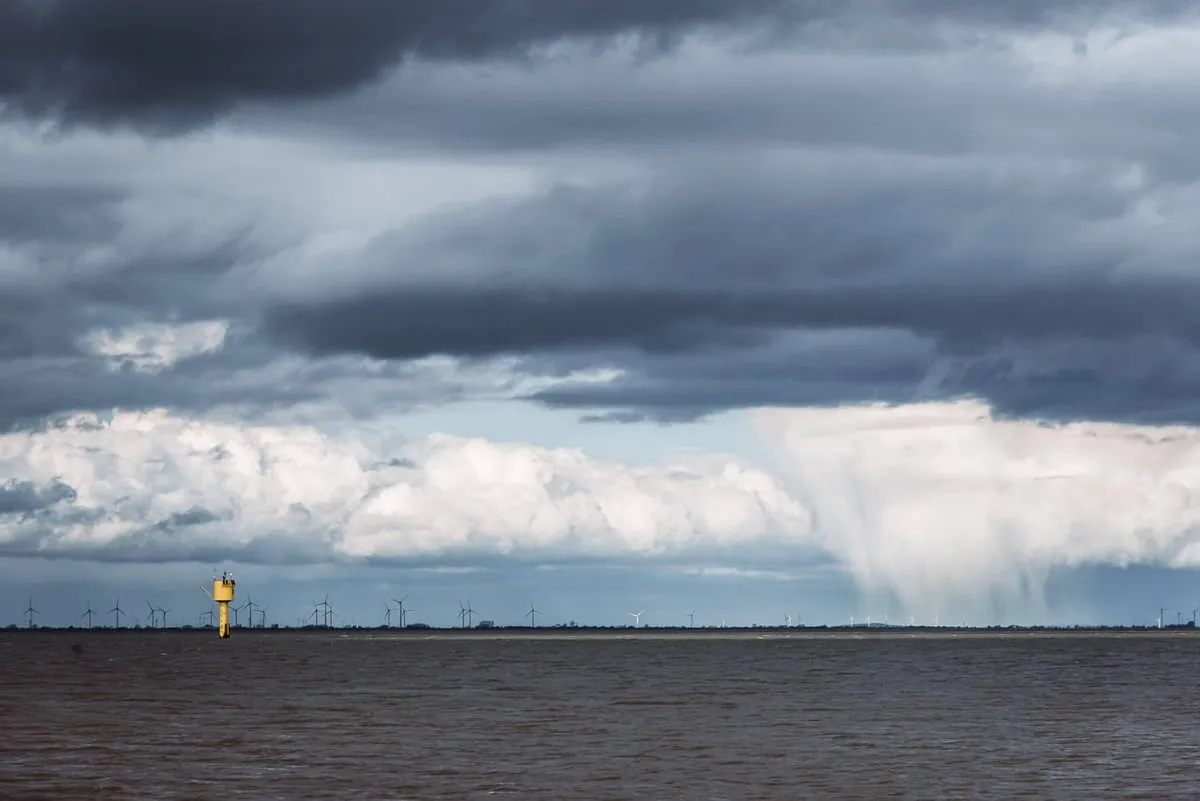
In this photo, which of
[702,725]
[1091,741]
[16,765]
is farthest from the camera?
[702,725]

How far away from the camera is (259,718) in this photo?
121m

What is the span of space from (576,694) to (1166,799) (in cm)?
9940

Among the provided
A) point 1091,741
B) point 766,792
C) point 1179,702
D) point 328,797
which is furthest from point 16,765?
point 1179,702

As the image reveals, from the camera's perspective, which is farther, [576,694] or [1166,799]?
[576,694]

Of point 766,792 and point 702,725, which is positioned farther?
point 702,725

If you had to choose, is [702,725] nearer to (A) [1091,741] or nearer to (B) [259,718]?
(A) [1091,741]

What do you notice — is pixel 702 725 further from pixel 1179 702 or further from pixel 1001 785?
pixel 1179 702

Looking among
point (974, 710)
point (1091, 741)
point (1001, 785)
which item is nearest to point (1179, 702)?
point (974, 710)

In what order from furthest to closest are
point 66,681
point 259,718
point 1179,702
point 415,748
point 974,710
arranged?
1. point 66,681
2. point 1179,702
3. point 974,710
4. point 259,718
5. point 415,748

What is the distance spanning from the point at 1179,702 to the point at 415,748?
84640 millimetres

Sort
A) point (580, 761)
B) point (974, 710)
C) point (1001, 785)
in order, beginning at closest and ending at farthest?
point (1001, 785) → point (580, 761) → point (974, 710)

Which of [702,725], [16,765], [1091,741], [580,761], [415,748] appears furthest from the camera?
[702,725]

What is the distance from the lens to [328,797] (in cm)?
6838

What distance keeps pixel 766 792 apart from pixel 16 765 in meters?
37.7
